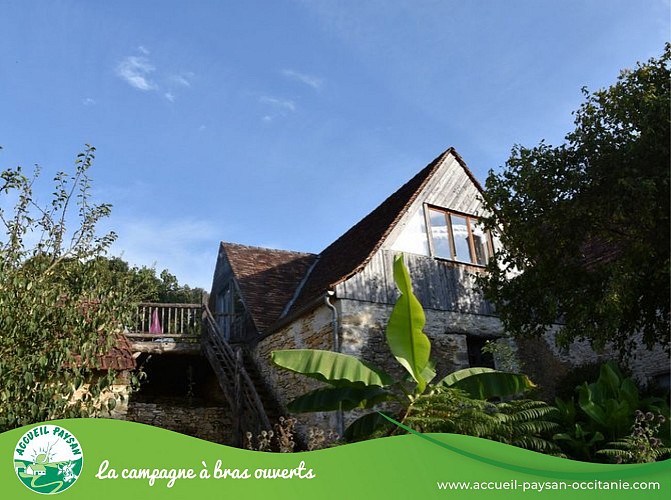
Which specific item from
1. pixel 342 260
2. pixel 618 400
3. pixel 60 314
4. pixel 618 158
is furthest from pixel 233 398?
pixel 618 158

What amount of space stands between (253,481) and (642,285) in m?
7.55

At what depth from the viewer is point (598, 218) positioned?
1025 cm

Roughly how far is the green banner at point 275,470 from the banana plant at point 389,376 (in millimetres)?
1790

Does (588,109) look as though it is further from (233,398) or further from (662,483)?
(233,398)

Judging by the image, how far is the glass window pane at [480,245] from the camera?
1435 centimetres

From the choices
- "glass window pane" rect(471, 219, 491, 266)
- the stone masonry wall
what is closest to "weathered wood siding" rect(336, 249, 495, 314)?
"glass window pane" rect(471, 219, 491, 266)

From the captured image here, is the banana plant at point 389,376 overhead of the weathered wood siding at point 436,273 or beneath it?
beneath

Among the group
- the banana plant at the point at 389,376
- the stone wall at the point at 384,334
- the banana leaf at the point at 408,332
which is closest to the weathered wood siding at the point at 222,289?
the stone wall at the point at 384,334

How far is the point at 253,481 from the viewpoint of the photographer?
18.4 feet

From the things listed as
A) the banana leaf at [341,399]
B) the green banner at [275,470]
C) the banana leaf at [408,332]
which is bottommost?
the green banner at [275,470]

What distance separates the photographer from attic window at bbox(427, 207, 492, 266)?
1377 cm

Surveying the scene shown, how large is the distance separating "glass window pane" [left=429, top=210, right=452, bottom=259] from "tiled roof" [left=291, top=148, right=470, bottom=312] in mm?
747

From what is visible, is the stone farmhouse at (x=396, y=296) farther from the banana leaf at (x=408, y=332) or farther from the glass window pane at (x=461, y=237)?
the banana leaf at (x=408, y=332)

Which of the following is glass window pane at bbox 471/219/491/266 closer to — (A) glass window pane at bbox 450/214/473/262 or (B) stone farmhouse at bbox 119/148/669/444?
(B) stone farmhouse at bbox 119/148/669/444
